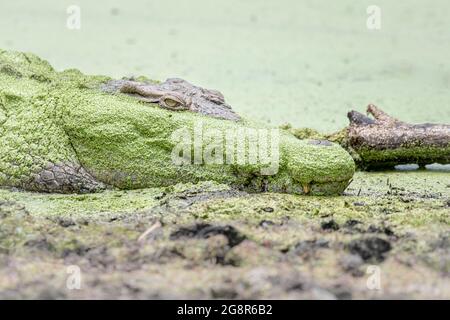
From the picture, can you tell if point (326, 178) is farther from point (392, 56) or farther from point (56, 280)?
point (392, 56)

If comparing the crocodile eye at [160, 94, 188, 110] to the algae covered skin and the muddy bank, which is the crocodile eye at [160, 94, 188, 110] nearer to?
the algae covered skin

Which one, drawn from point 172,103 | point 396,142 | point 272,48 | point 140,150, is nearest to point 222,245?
point 140,150

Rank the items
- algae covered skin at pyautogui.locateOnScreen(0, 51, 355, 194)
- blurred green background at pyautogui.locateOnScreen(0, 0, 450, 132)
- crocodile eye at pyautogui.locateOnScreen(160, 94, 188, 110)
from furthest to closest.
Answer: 1. blurred green background at pyautogui.locateOnScreen(0, 0, 450, 132)
2. crocodile eye at pyautogui.locateOnScreen(160, 94, 188, 110)
3. algae covered skin at pyautogui.locateOnScreen(0, 51, 355, 194)

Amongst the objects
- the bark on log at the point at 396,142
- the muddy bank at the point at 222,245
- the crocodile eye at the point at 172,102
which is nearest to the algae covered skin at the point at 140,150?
the crocodile eye at the point at 172,102

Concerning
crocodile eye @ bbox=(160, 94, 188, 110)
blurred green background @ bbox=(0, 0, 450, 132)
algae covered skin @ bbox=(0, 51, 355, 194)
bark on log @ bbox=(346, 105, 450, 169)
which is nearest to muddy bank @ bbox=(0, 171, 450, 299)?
algae covered skin @ bbox=(0, 51, 355, 194)

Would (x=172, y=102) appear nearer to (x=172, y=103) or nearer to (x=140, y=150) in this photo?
(x=172, y=103)
